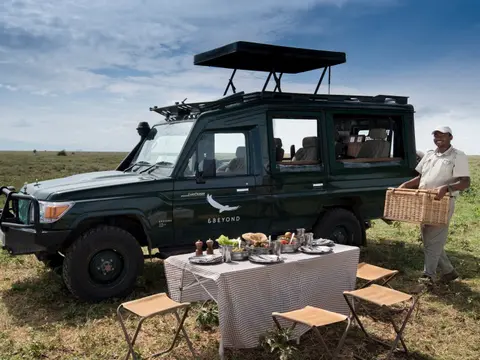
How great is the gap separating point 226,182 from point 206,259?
214 cm

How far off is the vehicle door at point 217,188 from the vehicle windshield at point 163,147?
258 mm

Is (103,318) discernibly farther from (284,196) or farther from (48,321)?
(284,196)

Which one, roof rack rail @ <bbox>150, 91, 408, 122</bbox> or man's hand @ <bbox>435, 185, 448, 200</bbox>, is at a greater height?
roof rack rail @ <bbox>150, 91, 408, 122</bbox>

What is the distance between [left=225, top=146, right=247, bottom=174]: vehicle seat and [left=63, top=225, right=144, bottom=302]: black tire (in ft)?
5.25

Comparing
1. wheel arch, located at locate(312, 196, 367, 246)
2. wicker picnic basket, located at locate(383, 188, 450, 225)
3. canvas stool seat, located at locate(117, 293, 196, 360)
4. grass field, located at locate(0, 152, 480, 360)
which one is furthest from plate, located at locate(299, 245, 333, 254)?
wheel arch, located at locate(312, 196, 367, 246)

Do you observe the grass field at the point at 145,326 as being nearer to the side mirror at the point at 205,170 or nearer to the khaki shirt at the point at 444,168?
the khaki shirt at the point at 444,168

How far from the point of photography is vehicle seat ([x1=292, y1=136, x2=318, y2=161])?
24.2 ft

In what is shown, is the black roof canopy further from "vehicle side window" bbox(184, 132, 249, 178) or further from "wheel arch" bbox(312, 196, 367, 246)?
"wheel arch" bbox(312, 196, 367, 246)

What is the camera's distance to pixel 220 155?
647 centimetres

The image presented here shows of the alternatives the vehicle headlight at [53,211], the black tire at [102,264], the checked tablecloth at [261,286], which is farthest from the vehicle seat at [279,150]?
the vehicle headlight at [53,211]

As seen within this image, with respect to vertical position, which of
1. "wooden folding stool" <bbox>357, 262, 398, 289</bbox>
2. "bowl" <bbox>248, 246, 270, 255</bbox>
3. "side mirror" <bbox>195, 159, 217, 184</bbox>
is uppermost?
"side mirror" <bbox>195, 159, 217, 184</bbox>

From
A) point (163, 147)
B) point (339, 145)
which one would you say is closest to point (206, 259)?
point (163, 147)

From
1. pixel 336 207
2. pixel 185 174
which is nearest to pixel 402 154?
pixel 336 207

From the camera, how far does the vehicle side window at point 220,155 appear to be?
6238mm
